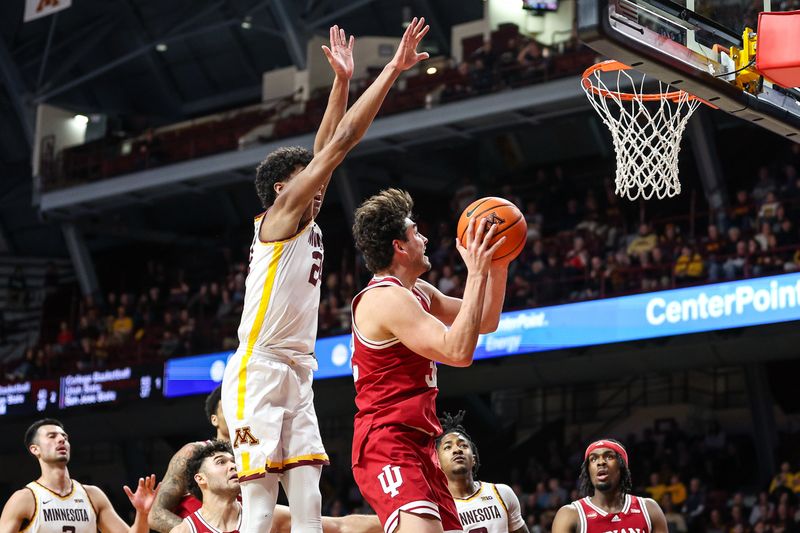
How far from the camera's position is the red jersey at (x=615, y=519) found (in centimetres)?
781

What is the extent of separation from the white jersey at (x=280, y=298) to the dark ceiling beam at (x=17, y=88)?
22331 millimetres

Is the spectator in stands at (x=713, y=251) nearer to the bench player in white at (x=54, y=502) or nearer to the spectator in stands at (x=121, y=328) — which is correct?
the bench player in white at (x=54, y=502)

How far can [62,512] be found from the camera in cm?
776

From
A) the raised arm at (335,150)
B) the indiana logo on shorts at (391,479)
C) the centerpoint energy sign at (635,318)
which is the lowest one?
the indiana logo on shorts at (391,479)

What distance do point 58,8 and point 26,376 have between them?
6.90 meters

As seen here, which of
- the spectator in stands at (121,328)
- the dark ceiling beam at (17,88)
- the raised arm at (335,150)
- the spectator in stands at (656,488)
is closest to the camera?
the raised arm at (335,150)

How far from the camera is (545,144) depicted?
24.2 m

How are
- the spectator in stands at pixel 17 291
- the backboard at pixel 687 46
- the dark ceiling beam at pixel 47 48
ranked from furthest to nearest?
the spectator in stands at pixel 17 291 → the dark ceiling beam at pixel 47 48 → the backboard at pixel 687 46

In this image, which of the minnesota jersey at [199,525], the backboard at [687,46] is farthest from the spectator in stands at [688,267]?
the minnesota jersey at [199,525]

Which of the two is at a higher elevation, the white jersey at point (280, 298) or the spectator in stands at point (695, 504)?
the spectator in stands at point (695, 504)

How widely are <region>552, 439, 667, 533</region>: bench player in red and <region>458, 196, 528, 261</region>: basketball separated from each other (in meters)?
3.22

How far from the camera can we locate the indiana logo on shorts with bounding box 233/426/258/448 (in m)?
5.34

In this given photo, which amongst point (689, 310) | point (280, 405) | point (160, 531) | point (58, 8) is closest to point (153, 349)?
point (58, 8)

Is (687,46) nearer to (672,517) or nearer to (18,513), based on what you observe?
(18,513)
